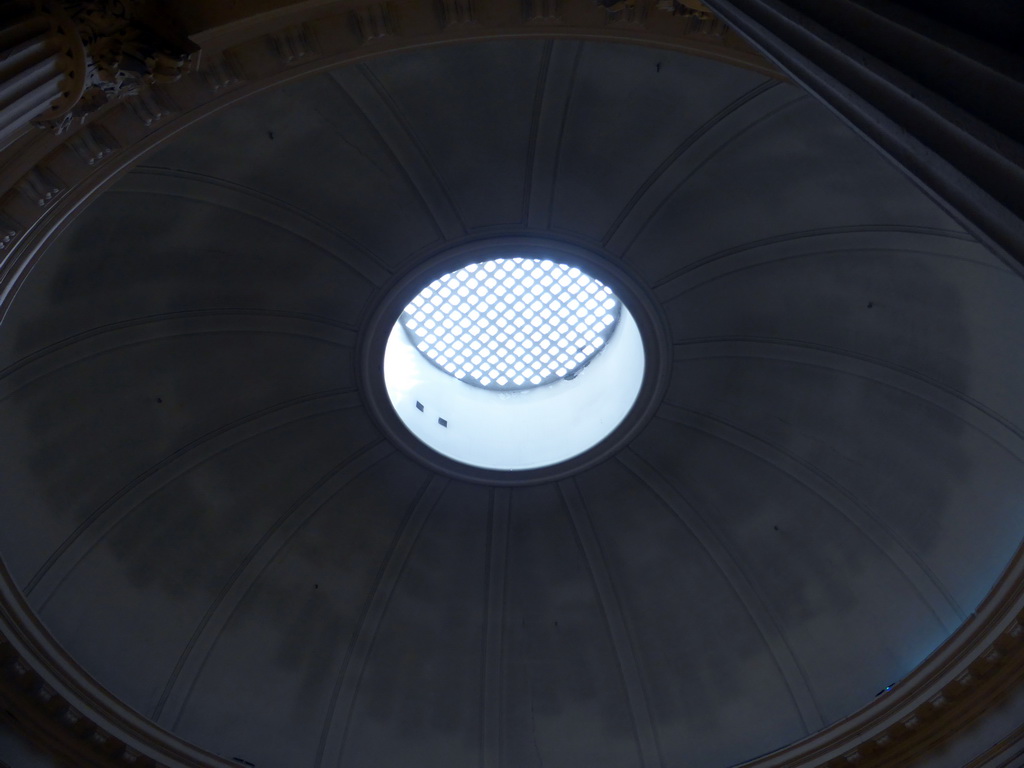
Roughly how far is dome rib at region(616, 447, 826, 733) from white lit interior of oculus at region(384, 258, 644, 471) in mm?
1012

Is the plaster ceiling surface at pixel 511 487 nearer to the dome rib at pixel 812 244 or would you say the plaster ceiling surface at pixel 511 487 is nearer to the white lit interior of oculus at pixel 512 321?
the dome rib at pixel 812 244

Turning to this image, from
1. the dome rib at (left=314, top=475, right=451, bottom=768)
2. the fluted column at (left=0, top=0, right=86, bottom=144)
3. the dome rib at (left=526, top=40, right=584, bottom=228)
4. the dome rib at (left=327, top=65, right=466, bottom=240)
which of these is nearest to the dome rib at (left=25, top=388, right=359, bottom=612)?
the dome rib at (left=314, top=475, right=451, bottom=768)

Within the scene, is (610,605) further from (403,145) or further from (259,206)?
(259,206)

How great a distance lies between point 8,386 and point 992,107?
438 inches

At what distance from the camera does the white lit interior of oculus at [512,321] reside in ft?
47.5

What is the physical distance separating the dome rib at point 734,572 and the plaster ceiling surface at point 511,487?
0.17ft

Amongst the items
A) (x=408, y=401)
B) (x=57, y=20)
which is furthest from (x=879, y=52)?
(x=408, y=401)

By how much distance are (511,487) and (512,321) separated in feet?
8.74

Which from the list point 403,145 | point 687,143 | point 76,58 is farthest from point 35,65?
point 687,143

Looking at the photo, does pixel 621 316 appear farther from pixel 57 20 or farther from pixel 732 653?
pixel 57 20

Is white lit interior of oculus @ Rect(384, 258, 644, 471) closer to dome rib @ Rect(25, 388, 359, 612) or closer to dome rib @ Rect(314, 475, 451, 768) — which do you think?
dome rib @ Rect(314, 475, 451, 768)

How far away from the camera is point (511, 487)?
1471 centimetres

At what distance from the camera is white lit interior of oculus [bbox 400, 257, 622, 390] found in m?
14.5

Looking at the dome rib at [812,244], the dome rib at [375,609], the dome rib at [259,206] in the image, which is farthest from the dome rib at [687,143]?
the dome rib at [375,609]
